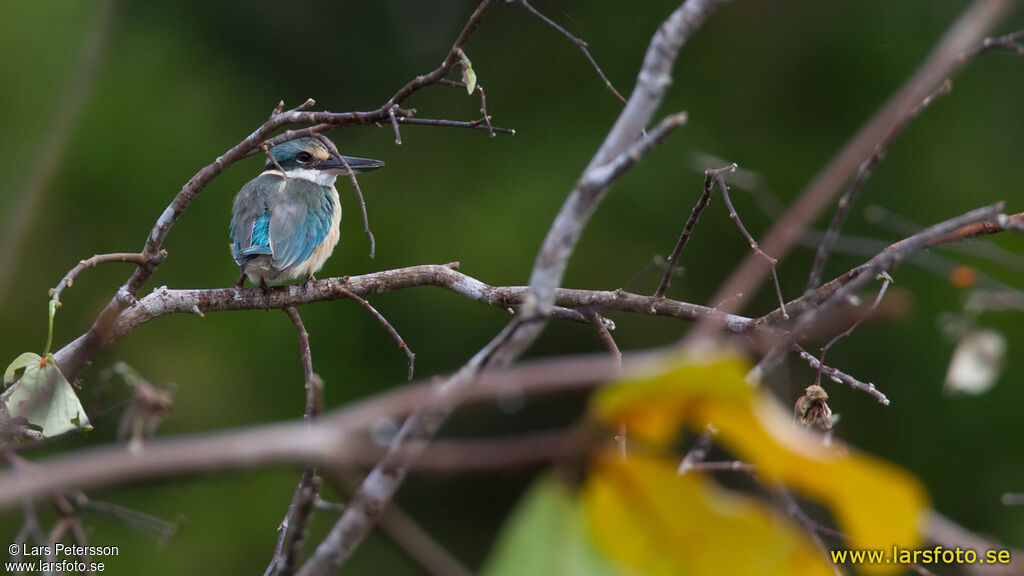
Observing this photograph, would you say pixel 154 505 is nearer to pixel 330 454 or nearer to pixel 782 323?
pixel 782 323

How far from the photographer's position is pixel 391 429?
2.36ft

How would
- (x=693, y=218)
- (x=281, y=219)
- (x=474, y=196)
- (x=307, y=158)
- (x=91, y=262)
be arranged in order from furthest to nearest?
1. (x=474, y=196)
2. (x=307, y=158)
3. (x=281, y=219)
4. (x=91, y=262)
5. (x=693, y=218)

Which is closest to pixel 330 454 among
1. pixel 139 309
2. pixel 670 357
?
pixel 670 357

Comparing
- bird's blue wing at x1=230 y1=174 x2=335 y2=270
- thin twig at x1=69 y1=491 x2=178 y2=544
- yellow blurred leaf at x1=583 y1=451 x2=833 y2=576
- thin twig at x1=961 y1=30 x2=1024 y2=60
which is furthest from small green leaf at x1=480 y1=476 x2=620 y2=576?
bird's blue wing at x1=230 y1=174 x2=335 y2=270

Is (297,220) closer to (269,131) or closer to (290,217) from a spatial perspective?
(290,217)

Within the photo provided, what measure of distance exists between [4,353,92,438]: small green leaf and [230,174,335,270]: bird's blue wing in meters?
1.16

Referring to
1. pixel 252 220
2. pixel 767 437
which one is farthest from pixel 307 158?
pixel 767 437

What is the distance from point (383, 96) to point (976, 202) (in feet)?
11.4

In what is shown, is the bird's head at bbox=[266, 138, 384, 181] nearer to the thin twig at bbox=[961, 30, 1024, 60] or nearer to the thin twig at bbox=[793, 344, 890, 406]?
the thin twig at bbox=[793, 344, 890, 406]

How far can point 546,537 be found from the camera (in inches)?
25.8

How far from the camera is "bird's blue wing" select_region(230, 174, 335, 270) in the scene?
2.98 m

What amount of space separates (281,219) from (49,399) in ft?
4.92

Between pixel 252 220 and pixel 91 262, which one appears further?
pixel 252 220

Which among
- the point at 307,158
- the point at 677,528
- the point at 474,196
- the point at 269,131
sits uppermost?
the point at 269,131
